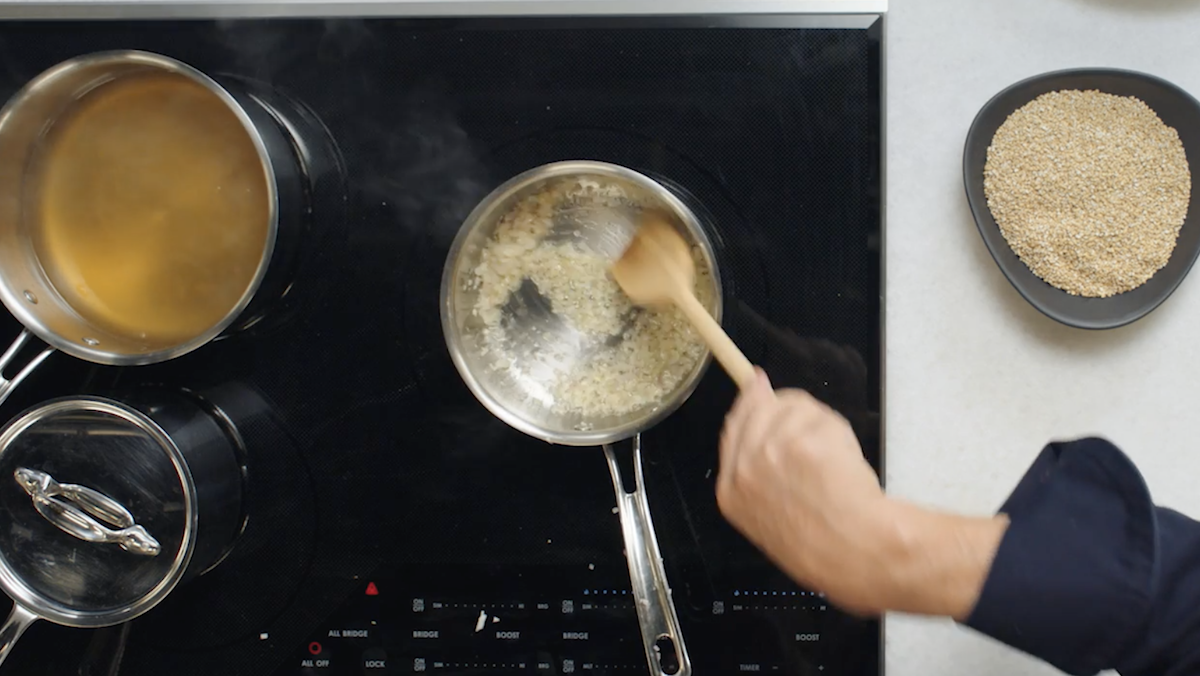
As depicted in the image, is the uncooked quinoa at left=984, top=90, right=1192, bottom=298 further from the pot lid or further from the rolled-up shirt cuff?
the pot lid

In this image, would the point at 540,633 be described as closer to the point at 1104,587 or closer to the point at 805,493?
the point at 805,493

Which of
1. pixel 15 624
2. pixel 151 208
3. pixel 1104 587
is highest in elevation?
pixel 151 208

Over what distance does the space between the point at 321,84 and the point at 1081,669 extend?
647mm

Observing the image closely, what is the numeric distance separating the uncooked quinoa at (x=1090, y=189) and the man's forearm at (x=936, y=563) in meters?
0.26

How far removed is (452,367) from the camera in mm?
671

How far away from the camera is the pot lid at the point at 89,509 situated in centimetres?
61

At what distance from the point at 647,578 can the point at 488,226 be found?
0.28 metres

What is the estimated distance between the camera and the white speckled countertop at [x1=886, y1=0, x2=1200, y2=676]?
0.66 meters

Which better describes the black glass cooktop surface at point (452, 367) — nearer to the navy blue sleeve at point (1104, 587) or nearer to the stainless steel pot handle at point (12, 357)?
the stainless steel pot handle at point (12, 357)

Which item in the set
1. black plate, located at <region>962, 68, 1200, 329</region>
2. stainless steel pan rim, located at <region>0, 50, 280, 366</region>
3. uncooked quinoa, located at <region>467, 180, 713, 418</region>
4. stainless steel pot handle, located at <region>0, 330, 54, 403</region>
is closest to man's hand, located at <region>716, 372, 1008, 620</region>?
uncooked quinoa, located at <region>467, 180, 713, 418</region>

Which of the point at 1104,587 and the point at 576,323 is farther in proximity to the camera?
the point at 576,323

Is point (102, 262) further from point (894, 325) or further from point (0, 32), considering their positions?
point (894, 325)

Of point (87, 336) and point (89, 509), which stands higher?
point (87, 336)

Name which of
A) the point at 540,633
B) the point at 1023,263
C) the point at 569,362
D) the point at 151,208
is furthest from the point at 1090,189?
the point at 151,208
